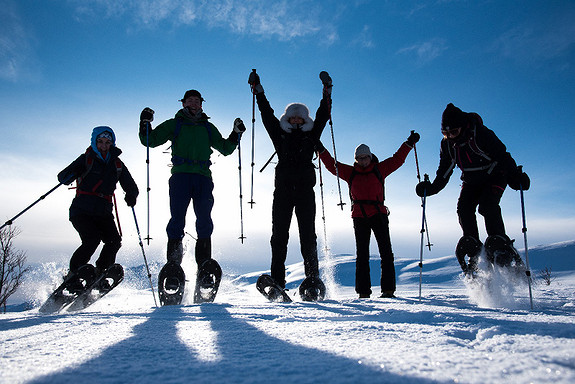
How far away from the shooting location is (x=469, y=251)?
12.7 feet

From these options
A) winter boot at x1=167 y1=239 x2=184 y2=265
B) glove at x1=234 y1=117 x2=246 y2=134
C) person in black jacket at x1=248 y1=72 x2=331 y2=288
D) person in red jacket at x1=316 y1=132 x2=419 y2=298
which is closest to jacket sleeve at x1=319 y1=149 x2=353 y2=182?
person in red jacket at x1=316 y1=132 x2=419 y2=298

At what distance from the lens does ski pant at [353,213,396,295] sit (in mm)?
4633

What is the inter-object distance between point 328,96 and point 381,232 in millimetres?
2134

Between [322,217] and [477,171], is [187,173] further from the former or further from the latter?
[477,171]

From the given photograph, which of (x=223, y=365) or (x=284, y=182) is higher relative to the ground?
(x=284, y=182)

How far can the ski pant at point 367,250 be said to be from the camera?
4633 mm

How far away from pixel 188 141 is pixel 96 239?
1629 mm

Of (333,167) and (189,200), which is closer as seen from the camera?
(189,200)

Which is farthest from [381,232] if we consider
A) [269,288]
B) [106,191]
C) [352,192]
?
[106,191]

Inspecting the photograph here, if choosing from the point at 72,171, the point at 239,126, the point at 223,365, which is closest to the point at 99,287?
the point at 72,171

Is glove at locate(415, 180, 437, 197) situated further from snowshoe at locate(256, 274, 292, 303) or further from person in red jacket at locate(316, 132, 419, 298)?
snowshoe at locate(256, 274, 292, 303)

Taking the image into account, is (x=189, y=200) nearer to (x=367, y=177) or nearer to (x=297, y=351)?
(x=367, y=177)

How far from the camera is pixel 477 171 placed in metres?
4.13

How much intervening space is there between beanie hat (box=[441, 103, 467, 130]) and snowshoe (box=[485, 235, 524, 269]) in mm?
1369
